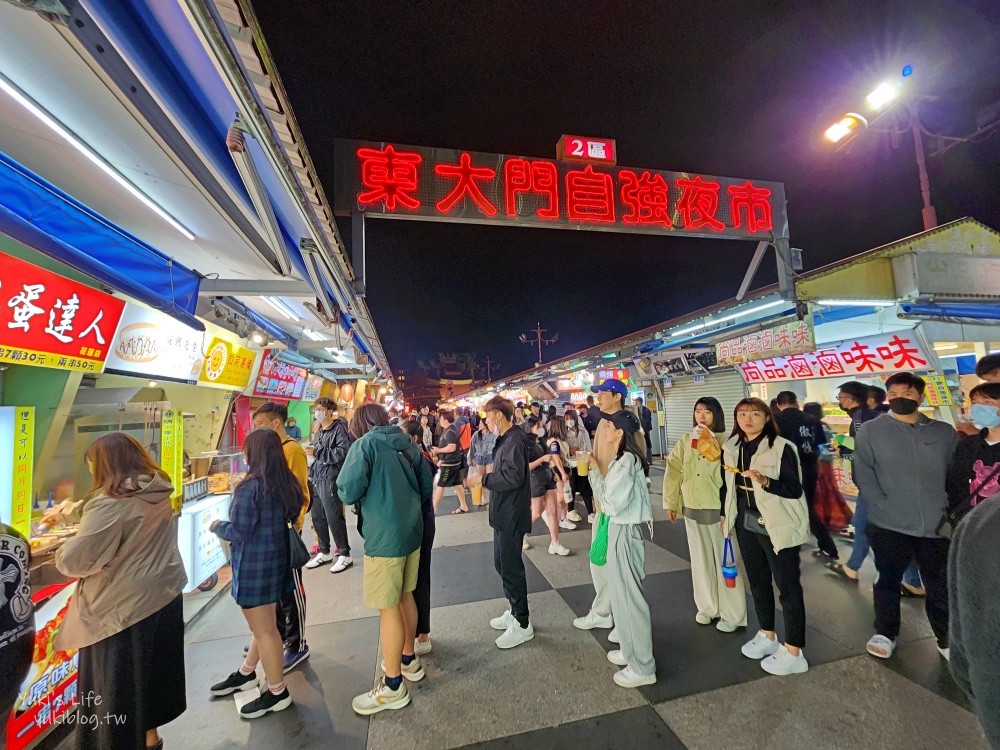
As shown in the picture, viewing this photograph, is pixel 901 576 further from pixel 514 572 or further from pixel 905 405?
pixel 514 572

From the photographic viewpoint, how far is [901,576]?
3268mm

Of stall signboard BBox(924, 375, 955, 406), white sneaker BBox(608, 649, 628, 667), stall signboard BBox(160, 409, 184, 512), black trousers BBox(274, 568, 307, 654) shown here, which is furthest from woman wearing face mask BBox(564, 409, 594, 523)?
stall signboard BBox(160, 409, 184, 512)

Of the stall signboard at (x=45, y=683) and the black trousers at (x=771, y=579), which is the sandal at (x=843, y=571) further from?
the stall signboard at (x=45, y=683)

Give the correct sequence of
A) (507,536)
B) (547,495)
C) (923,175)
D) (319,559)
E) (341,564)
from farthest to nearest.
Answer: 1. (923,175)
2. (547,495)
3. (319,559)
4. (341,564)
5. (507,536)

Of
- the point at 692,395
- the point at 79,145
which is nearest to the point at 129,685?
the point at 79,145

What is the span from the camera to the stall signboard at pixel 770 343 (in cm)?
657

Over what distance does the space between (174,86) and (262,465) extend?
2.30 meters

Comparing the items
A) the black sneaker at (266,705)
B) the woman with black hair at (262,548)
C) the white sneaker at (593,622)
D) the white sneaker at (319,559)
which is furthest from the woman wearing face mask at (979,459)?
the white sneaker at (319,559)

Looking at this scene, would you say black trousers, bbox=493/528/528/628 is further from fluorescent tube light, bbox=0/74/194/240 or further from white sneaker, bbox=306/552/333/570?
fluorescent tube light, bbox=0/74/194/240

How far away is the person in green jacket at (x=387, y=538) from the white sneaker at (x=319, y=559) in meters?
2.96

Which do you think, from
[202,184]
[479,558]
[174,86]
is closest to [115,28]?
[174,86]

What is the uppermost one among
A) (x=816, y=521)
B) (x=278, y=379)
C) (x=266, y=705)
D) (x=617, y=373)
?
(x=617, y=373)

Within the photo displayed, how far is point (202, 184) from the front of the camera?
8.76ft

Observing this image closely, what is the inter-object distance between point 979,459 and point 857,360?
5181 millimetres
